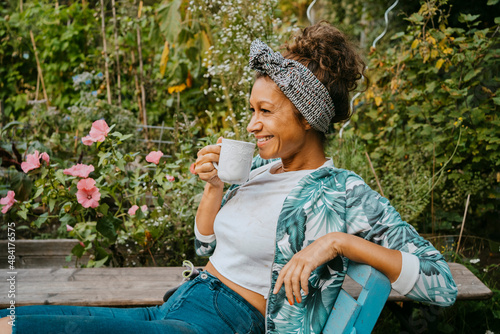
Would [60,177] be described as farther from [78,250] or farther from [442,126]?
[442,126]

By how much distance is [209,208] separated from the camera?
168cm

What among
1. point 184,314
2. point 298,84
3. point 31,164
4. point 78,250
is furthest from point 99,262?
→ point 298,84

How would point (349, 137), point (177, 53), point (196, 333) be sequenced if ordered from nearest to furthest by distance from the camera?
point (196, 333) < point (349, 137) < point (177, 53)

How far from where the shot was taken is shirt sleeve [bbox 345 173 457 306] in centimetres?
116

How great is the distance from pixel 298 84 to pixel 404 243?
54 centimetres

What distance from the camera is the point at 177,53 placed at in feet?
14.4

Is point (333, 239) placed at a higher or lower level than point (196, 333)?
higher

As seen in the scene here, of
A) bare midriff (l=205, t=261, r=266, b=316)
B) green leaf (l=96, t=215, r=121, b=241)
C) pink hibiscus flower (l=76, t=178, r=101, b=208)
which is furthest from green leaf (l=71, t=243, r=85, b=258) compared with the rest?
bare midriff (l=205, t=261, r=266, b=316)

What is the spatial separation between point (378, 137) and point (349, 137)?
315mm

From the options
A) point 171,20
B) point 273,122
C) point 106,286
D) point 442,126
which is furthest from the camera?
point 171,20

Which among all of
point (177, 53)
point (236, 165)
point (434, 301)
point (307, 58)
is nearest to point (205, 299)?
point (236, 165)

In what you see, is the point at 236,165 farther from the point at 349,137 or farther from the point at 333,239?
the point at 349,137

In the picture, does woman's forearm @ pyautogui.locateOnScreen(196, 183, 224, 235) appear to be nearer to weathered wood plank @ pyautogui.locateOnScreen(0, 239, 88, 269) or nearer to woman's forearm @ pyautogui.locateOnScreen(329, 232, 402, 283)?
woman's forearm @ pyautogui.locateOnScreen(329, 232, 402, 283)

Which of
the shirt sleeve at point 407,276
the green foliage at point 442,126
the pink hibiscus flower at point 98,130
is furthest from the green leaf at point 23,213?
the green foliage at point 442,126
